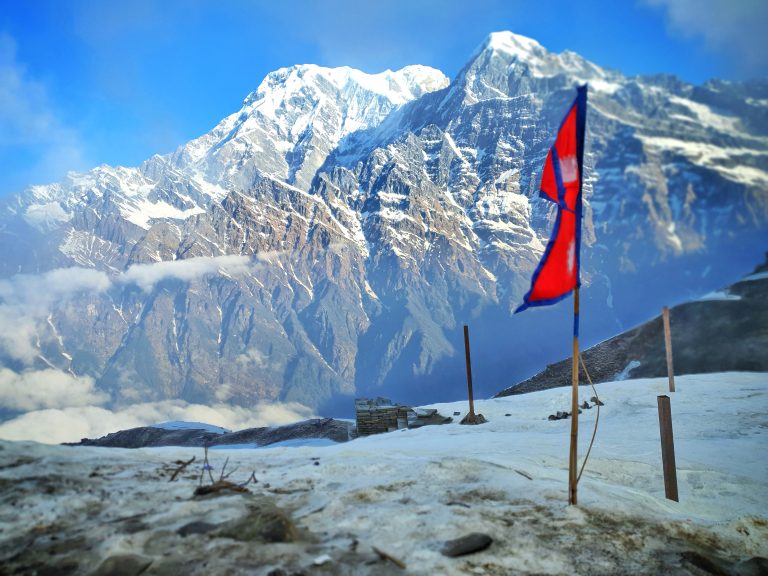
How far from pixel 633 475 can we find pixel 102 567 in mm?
8793

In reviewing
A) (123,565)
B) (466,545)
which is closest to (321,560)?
(466,545)

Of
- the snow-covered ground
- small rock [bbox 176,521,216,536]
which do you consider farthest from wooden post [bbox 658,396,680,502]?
small rock [bbox 176,521,216,536]

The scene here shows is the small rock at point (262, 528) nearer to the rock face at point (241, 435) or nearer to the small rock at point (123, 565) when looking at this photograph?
the small rock at point (123, 565)

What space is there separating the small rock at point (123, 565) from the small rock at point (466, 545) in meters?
2.41

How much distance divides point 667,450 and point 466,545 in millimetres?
5011

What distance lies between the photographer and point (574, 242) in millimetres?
5395

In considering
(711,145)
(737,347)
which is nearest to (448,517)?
(711,145)

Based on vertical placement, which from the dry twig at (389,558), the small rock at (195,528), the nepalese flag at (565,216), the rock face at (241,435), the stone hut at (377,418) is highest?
the nepalese flag at (565,216)

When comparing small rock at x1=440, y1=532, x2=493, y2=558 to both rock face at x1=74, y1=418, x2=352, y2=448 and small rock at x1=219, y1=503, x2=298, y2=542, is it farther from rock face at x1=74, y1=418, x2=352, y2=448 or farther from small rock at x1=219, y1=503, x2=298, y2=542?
rock face at x1=74, y1=418, x2=352, y2=448

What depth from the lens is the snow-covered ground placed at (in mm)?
4320

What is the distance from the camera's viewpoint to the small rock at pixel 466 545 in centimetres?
442

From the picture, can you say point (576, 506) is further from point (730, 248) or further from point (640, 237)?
point (640, 237)

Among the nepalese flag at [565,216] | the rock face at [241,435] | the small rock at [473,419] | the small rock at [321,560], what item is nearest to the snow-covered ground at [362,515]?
the small rock at [321,560]

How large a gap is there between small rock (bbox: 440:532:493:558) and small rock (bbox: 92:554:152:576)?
2.41 m
